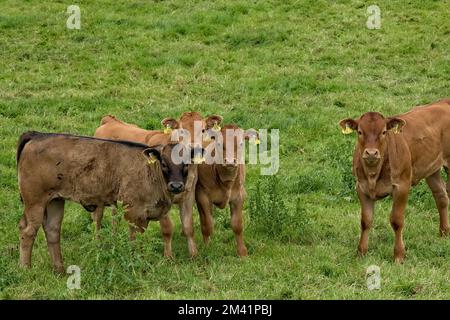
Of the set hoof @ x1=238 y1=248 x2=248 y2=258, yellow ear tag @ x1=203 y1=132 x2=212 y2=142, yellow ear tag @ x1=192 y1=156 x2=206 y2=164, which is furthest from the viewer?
yellow ear tag @ x1=203 y1=132 x2=212 y2=142

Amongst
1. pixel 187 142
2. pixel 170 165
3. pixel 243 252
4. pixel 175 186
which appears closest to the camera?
pixel 175 186

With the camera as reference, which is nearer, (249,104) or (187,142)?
(187,142)

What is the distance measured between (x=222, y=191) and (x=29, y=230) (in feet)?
7.77

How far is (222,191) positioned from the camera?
1008 cm

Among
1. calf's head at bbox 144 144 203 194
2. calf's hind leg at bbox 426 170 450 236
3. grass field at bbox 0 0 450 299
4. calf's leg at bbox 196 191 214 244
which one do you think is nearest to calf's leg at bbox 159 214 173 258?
grass field at bbox 0 0 450 299

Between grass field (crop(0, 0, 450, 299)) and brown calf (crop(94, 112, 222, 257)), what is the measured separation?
0.74 feet

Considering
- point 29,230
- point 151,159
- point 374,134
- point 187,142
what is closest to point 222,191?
point 187,142

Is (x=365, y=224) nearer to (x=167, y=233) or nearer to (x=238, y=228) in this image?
(x=238, y=228)

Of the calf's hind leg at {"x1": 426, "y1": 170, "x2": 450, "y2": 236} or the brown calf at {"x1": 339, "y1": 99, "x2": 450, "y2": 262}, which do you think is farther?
the calf's hind leg at {"x1": 426, "y1": 170, "x2": 450, "y2": 236}

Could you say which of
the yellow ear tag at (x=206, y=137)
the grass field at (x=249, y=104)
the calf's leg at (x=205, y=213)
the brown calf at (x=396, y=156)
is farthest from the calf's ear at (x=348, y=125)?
the calf's leg at (x=205, y=213)

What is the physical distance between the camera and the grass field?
8.60 meters

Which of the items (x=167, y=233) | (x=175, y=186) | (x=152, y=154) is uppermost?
(x=152, y=154)

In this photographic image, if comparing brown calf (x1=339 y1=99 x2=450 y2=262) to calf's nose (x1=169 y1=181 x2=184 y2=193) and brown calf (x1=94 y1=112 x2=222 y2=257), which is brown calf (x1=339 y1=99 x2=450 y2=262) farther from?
calf's nose (x1=169 y1=181 x2=184 y2=193)

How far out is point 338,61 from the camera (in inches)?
728
